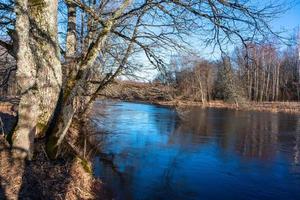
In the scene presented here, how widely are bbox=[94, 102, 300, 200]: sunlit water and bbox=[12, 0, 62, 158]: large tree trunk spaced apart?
9.85 feet

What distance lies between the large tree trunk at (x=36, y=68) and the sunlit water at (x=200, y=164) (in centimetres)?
300

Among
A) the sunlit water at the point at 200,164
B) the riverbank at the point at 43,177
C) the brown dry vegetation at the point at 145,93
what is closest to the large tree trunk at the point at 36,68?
the riverbank at the point at 43,177

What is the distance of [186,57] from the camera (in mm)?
10648

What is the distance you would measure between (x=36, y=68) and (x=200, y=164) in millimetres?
Answer: 7561

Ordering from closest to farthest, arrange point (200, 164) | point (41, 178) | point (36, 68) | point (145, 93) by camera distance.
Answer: point (41, 178) → point (36, 68) → point (145, 93) → point (200, 164)

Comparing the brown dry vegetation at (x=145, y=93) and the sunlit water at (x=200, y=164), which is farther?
the brown dry vegetation at (x=145, y=93)

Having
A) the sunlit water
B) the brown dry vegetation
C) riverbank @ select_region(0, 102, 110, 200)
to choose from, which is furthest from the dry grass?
the brown dry vegetation

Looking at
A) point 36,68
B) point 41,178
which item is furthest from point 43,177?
point 36,68

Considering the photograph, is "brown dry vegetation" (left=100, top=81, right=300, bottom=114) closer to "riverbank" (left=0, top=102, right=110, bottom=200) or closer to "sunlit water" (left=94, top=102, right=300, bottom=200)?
"sunlit water" (left=94, top=102, right=300, bottom=200)

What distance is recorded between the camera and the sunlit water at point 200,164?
9.73 meters

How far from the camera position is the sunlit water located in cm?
973

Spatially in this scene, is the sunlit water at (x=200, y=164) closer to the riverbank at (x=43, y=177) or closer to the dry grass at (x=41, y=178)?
the riverbank at (x=43, y=177)

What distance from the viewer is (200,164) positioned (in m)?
12.9

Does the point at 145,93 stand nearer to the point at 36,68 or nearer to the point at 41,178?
the point at 36,68
